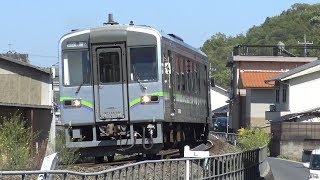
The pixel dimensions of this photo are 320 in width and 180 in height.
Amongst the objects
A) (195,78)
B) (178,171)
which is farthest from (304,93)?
(178,171)

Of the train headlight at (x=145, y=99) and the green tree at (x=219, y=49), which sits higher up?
the green tree at (x=219, y=49)

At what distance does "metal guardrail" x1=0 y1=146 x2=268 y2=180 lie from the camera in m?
8.59

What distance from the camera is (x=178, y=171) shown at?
14.6m

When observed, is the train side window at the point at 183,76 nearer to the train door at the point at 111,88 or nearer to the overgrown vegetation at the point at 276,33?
the train door at the point at 111,88

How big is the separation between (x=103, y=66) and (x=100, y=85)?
1.64ft

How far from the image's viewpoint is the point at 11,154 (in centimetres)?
1886

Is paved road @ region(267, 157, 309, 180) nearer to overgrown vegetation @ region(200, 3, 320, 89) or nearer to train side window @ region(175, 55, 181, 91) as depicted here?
train side window @ region(175, 55, 181, 91)

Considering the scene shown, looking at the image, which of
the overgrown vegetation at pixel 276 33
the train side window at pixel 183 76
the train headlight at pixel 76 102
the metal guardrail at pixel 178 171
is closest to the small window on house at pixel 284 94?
the metal guardrail at pixel 178 171

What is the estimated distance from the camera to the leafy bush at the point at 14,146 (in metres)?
18.3

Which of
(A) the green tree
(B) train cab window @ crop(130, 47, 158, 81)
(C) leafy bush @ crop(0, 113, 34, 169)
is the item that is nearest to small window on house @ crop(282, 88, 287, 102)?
(C) leafy bush @ crop(0, 113, 34, 169)

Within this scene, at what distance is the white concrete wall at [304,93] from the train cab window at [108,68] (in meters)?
36.3

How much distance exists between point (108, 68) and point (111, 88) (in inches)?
20.6

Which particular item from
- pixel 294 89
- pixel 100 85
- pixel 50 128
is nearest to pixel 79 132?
pixel 100 85

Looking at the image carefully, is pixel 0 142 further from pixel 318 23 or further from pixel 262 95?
pixel 318 23
